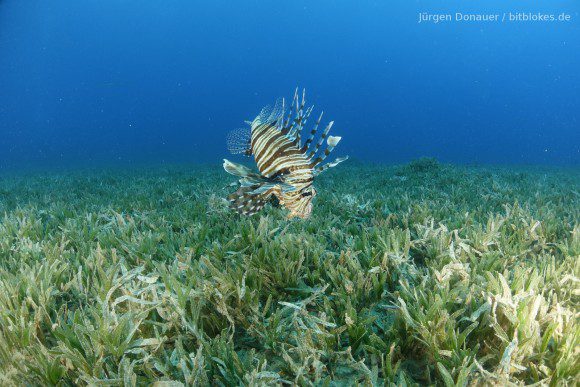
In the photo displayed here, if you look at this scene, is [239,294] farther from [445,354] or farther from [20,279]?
[20,279]

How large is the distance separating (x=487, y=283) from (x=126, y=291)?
8.02 feet

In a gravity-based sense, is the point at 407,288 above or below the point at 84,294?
below

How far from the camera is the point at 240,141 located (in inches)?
186

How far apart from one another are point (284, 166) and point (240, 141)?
1214mm

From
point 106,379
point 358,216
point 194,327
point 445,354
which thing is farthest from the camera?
point 358,216

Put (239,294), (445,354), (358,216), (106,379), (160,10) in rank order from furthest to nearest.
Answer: (160,10), (358,216), (239,294), (445,354), (106,379)

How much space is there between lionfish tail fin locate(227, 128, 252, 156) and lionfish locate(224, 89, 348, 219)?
20 cm

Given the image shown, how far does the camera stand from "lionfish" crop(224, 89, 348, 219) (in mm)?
3408

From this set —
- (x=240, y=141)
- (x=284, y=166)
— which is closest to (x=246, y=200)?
(x=284, y=166)

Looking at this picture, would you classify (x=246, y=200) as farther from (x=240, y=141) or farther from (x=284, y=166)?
(x=240, y=141)

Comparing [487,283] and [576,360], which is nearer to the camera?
[576,360]

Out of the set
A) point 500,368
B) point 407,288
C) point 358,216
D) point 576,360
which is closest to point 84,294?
point 407,288

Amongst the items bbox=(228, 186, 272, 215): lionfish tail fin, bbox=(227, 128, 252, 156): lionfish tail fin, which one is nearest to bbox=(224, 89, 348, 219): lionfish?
bbox=(228, 186, 272, 215): lionfish tail fin

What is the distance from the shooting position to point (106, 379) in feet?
5.21
